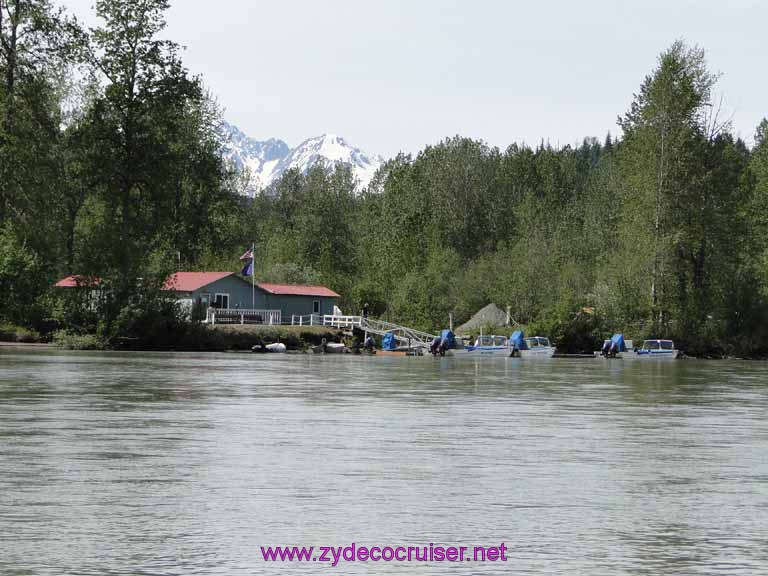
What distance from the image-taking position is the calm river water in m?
11.5

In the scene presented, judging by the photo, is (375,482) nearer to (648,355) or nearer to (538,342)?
(648,355)

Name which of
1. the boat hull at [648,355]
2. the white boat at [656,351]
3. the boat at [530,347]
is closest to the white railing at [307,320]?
the boat at [530,347]

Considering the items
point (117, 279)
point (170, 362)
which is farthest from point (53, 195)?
point (170, 362)

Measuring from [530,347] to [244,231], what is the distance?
5333 centimetres

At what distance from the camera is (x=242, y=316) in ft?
299

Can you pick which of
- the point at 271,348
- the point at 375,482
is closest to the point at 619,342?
Answer: the point at 271,348

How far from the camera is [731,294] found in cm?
8875

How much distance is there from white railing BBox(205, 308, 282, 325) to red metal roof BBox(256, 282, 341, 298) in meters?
3.48

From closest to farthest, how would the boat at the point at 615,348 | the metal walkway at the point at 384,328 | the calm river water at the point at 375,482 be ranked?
the calm river water at the point at 375,482
the boat at the point at 615,348
the metal walkway at the point at 384,328

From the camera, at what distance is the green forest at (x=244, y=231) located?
72.2 m

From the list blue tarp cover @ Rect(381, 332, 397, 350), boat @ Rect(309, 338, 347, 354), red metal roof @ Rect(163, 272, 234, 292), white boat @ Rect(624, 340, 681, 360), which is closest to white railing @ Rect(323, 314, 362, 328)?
blue tarp cover @ Rect(381, 332, 397, 350)

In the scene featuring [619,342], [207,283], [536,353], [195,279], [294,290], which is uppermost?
[195,279]

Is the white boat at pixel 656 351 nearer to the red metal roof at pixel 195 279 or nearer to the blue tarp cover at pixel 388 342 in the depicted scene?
the blue tarp cover at pixel 388 342

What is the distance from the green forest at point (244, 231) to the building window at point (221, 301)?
6.15m
